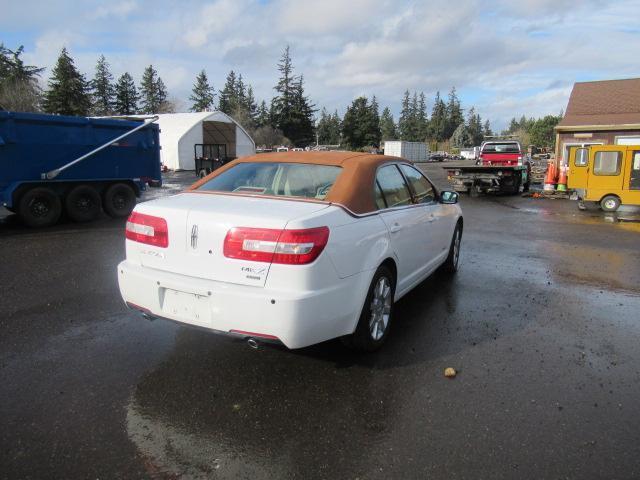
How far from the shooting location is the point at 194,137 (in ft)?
125

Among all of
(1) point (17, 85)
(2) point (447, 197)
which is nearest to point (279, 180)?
(2) point (447, 197)

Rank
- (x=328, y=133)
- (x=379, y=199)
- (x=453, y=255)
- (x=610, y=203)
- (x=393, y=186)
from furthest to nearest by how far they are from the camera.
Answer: (x=328, y=133) < (x=610, y=203) < (x=453, y=255) < (x=393, y=186) < (x=379, y=199)

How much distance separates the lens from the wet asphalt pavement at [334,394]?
9.04ft

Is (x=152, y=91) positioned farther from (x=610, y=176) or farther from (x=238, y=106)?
(x=610, y=176)

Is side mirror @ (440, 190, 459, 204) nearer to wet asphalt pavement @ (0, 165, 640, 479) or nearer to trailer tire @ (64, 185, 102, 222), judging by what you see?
wet asphalt pavement @ (0, 165, 640, 479)

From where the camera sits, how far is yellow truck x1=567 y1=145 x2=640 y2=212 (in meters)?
13.6

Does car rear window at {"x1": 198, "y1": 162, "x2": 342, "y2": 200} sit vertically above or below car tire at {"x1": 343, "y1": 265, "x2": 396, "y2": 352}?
above

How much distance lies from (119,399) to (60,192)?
9372mm

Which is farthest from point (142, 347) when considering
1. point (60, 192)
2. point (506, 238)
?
point (60, 192)

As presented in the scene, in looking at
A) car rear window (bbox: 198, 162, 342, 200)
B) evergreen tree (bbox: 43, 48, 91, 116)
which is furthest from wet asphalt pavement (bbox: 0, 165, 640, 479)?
evergreen tree (bbox: 43, 48, 91, 116)

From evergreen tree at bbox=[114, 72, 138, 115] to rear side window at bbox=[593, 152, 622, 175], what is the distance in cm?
7619

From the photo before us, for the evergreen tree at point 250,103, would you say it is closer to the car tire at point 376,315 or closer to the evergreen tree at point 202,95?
the evergreen tree at point 202,95

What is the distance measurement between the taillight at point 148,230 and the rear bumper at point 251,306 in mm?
214

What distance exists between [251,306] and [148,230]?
1.09 metres
